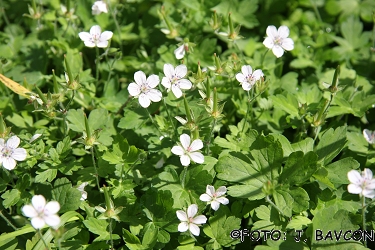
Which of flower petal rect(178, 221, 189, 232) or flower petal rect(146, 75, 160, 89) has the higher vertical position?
flower petal rect(146, 75, 160, 89)

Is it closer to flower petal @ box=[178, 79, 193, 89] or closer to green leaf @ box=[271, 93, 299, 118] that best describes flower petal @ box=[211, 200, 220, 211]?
flower petal @ box=[178, 79, 193, 89]

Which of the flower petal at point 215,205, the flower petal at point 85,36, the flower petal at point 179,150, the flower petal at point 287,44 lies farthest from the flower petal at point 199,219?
the flower petal at point 85,36

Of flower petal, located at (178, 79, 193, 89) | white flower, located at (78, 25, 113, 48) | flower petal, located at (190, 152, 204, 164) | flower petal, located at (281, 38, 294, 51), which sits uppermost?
white flower, located at (78, 25, 113, 48)

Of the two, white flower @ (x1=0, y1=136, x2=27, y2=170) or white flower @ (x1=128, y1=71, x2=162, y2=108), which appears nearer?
white flower @ (x1=0, y1=136, x2=27, y2=170)

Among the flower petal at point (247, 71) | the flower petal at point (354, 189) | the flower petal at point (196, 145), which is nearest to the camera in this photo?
the flower petal at point (354, 189)

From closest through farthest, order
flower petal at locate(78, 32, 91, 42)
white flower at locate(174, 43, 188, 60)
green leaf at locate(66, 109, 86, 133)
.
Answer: green leaf at locate(66, 109, 86, 133) → flower petal at locate(78, 32, 91, 42) → white flower at locate(174, 43, 188, 60)

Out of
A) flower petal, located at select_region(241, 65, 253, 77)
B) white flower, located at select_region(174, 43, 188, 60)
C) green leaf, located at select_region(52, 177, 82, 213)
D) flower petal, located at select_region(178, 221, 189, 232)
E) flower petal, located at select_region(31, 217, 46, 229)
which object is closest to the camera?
flower petal, located at select_region(31, 217, 46, 229)

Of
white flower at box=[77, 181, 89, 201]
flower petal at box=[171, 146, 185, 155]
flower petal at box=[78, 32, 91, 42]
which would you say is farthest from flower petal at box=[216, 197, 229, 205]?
flower petal at box=[78, 32, 91, 42]

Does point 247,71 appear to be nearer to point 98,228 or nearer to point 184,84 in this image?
point 184,84

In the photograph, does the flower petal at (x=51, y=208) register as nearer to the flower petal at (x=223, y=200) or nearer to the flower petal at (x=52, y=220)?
the flower petal at (x=52, y=220)
